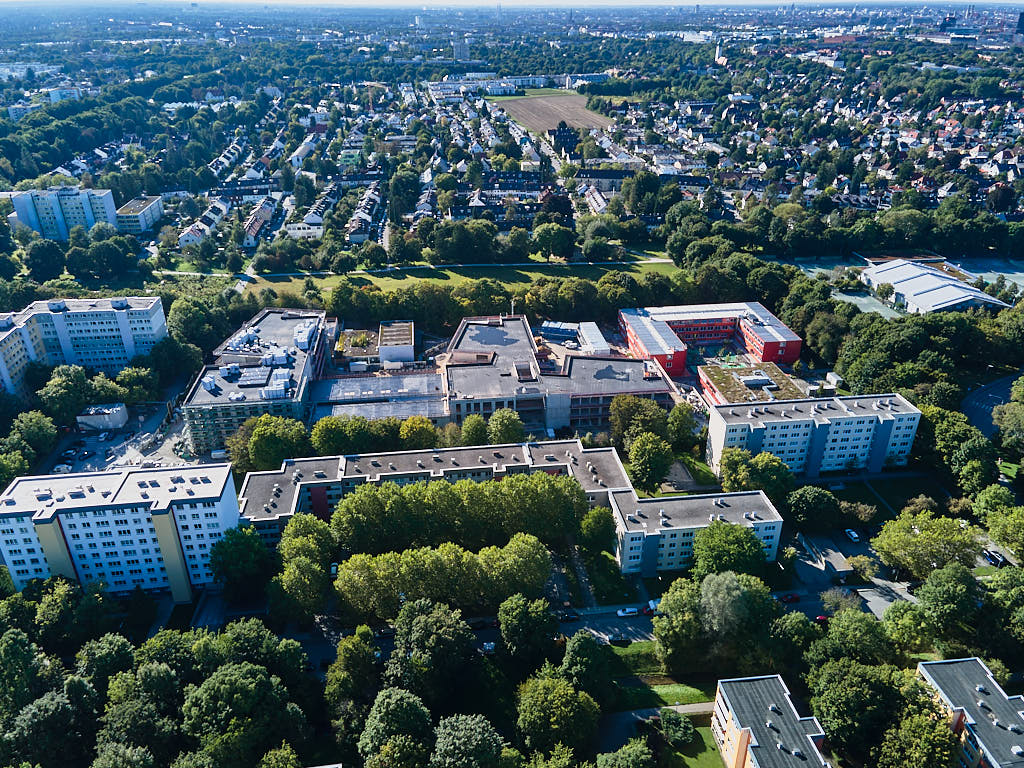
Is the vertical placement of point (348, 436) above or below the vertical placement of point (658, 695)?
above

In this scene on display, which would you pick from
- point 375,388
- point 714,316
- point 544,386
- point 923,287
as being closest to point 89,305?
point 375,388

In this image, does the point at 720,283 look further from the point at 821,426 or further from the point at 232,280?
the point at 232,280

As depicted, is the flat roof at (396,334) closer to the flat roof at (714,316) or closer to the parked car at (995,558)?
the flat roof at (714,316)

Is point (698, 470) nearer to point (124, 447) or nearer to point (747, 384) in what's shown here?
point (747, 384)

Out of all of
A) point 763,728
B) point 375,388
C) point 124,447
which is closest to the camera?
point 763,728

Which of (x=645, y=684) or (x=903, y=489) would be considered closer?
(x=645, y=684)

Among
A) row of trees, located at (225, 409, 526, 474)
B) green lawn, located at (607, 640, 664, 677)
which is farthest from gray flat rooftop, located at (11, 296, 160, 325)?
green lawn, located at (607, 640, 664, 677)

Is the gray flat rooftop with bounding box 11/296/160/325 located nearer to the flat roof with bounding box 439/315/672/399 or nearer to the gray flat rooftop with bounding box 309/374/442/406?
the gray flat rooftop with bounding box 309/374/442/406
